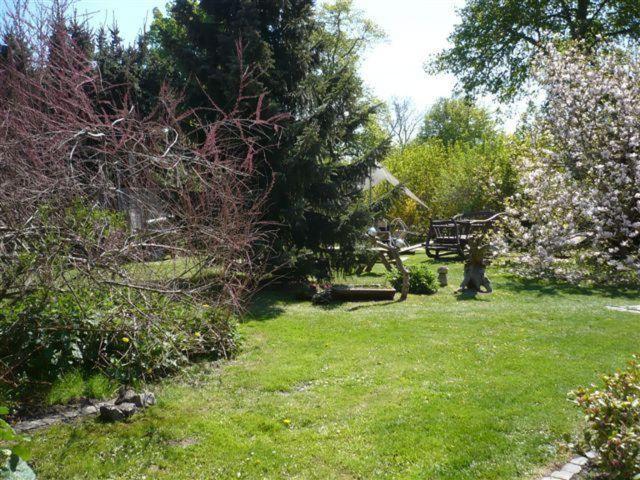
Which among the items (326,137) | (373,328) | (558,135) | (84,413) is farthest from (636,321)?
(84,413)

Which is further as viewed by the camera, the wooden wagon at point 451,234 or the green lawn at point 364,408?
the wooden wagon at point 451,234

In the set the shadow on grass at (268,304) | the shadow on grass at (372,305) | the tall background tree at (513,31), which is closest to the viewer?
the shadow on grass at (268,304)

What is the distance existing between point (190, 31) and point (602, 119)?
7687 millimetres

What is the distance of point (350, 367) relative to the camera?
5984 millimetres

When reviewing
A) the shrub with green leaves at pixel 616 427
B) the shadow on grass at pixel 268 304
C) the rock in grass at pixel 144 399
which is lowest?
the shadow on grass at pixel 268 304

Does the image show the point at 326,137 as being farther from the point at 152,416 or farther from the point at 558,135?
the point at 152,416

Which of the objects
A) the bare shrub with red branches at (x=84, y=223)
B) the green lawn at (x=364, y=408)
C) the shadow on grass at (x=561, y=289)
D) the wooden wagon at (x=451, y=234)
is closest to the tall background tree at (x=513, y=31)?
the wooden wagon at (x=451, y=234)

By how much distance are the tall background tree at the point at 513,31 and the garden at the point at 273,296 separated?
13135 mm

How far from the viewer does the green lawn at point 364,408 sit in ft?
12.5

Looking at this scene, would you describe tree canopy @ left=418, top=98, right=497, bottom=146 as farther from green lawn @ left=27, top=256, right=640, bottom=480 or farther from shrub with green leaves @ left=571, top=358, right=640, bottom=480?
shrub with green leaves @ left=571, top=358, right=640, bottom=480

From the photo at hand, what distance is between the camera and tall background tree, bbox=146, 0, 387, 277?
10180 millimetres

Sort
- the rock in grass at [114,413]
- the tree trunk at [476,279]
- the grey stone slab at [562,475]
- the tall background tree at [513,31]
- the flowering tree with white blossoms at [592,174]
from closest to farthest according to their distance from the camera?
the grey stone slab at [562,475], the rock in grass at [114,413], the flowering tree with white blossoms at [592,174], the tree trunk at [476,279], the tall background tree at [513,31]

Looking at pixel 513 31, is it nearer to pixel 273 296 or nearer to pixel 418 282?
pixel 418 282

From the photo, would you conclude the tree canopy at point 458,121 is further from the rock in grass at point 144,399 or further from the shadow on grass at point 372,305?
the rock in grass at point 144,399
